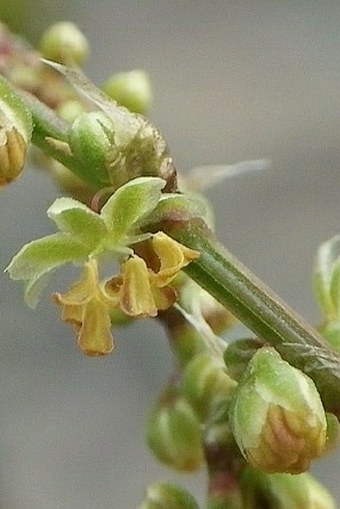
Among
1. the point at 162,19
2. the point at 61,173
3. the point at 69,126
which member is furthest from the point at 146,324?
the point at 69,126

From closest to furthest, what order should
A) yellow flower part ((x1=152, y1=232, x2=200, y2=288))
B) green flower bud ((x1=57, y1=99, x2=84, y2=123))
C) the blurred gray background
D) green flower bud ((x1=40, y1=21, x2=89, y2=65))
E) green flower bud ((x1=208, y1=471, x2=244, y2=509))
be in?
yellow flower part ((x1=152, y1=232, x2=200, y2=288)) → green flower bud ((x1=208, y1=471, x2=244, y2=509)) → green flower bud ((x1=57, y1=99, x2=84, y2=123)) → green flower bud ((x1=40, y1=21, x2=89, y2=65)) → the blurred gray background

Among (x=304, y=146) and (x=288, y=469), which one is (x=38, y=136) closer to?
(x=288, y=469)

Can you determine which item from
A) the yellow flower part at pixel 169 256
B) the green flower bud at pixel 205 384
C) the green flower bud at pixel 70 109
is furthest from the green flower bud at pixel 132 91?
the yellow flower part at pixel 169 256

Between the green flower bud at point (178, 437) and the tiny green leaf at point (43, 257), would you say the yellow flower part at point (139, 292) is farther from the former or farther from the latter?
the green flower bud at point (178, 437)

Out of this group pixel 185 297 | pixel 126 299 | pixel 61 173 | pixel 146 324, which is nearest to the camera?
pixel 126 299

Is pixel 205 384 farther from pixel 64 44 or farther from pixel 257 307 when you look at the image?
pixel 64 44

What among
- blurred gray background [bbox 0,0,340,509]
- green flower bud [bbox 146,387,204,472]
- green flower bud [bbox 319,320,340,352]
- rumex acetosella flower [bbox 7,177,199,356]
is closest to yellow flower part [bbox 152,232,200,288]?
rumex acetosella flower [bbox 7,177,199,356]

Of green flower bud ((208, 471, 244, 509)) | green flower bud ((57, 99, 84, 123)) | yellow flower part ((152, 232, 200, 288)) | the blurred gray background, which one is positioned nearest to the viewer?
yellow flower part ((152, 232, 200, 288))

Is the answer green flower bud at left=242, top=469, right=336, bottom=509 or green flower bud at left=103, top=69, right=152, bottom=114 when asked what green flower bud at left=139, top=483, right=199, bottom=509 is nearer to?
green flower bud at left=242, top=469, right=336, bottom=509
